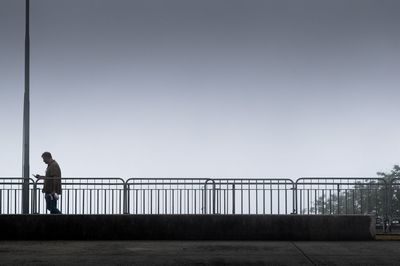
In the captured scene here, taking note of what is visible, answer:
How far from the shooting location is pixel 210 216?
14.6 meters

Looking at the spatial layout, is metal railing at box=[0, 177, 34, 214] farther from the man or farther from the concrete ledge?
the concrete ledge

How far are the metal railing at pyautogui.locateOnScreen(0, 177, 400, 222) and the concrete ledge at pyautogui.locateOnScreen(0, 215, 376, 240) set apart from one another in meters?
0.67

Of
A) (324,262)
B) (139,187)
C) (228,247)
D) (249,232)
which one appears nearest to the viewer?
(324,262)

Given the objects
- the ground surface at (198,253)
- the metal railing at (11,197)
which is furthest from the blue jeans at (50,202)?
the ground surface at (198,253)

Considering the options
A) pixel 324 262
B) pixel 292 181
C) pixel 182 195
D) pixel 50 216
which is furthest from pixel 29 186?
pixel 324 262

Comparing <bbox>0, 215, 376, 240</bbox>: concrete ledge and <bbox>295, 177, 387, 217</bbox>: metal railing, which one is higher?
<bbox>295, 177, 387, 217</bbox>: metal railing

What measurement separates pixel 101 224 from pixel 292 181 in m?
4.62

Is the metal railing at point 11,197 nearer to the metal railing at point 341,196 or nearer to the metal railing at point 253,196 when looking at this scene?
the metal railing at point 253,196

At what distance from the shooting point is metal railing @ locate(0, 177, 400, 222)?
50.0ft

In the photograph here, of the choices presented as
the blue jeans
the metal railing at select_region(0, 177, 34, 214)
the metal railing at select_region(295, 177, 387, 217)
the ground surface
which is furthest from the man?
the metal railing at select_region(295, 177, 387, 217)

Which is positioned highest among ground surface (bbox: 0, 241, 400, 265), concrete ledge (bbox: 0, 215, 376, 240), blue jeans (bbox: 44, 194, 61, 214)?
blue jeans (bbox: 44, 194, 61, 214)

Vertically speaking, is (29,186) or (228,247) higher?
(29,186)

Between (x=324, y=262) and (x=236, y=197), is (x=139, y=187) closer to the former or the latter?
(x=236, y=197)

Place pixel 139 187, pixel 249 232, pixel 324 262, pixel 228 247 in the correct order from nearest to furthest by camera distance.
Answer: pixel 324 262 → pixel 228 247 → pixel 249 232 → pixel 139 187
